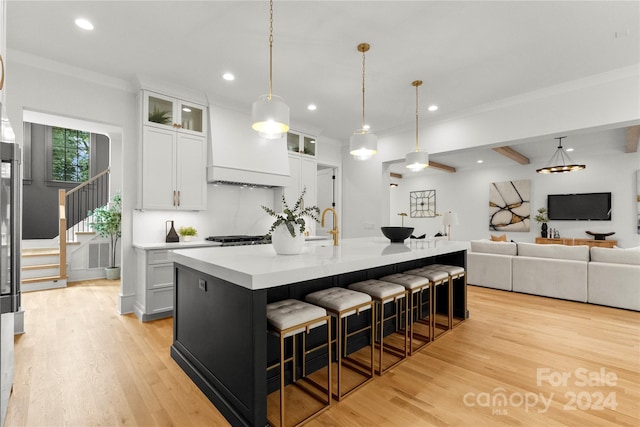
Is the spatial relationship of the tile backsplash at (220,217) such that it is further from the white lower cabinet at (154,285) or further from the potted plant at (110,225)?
the potted plant at (110,225)

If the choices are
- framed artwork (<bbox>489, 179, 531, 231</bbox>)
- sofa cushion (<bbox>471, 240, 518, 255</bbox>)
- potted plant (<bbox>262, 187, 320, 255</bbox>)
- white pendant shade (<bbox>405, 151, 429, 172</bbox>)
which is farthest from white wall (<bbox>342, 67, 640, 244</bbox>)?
framed artwork (<bbox>489, 179, 531, 231</bbox>)

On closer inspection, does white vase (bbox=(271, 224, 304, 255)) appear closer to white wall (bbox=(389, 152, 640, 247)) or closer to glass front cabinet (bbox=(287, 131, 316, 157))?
glass front cabinet (bbox=(287, 131, 316, 157))

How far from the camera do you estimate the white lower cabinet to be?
3447 millimetres

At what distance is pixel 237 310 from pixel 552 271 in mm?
4649

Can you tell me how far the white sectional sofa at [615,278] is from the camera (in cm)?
377

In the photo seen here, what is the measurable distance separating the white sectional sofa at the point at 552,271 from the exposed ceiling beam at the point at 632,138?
245 cm

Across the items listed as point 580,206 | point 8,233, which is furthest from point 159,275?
point 580,206

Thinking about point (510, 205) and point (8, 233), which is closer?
point (8, 233)

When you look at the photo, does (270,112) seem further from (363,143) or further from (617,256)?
(617,256)

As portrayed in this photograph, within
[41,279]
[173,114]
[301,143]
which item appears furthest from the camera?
[301,143]

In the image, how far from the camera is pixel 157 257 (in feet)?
11.5

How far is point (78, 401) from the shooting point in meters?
1.96

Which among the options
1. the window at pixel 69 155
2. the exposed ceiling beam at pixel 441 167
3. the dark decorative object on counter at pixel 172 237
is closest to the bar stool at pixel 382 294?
the dark decorative object on counter at pixel 172 237

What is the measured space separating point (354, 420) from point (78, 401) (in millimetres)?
1781
